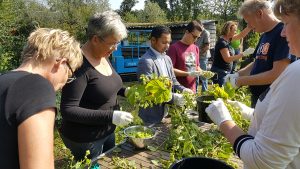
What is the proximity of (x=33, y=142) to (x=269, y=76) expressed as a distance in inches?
87.3

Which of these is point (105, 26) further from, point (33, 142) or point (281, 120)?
point (281, 120)

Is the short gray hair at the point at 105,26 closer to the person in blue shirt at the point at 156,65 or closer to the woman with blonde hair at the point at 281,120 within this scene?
the person in blue shirt at the point at 156,65

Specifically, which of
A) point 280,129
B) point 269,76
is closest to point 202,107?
point 269,76

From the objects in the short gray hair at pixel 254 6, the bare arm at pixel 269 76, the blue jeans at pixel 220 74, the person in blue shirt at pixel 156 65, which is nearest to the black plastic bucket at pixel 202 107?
the person in blue shirt at pixel 156 65

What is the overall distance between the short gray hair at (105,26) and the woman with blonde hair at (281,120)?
3.83ft

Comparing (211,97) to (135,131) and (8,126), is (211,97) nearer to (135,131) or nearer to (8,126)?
(135,131)

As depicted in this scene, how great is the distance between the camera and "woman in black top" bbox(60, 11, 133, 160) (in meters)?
2.13

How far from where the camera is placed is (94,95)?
2.23 metres

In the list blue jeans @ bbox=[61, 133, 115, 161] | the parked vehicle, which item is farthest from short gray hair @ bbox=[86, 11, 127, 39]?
the parked vehicle

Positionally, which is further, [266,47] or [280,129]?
[266,47]

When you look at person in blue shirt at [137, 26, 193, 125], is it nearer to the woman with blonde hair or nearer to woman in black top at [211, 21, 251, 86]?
the woman with blonde hair

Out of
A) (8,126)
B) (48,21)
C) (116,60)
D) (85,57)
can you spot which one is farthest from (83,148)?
(48,21)

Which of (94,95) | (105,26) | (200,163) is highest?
(105,26)

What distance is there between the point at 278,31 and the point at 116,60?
7.89 metres
